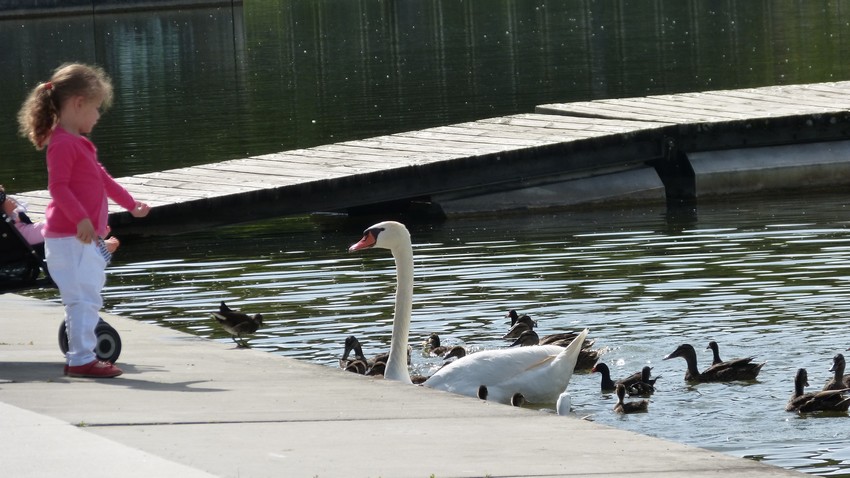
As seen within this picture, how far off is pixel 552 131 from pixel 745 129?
2801mm

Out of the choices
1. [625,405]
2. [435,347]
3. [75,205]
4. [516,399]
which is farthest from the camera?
[435,347]

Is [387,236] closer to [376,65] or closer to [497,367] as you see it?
[497,367]

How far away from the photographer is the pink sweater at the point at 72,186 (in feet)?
28.6

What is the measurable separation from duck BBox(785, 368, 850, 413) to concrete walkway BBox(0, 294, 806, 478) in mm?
2750

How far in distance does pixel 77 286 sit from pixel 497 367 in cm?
335

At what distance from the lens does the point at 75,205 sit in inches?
342

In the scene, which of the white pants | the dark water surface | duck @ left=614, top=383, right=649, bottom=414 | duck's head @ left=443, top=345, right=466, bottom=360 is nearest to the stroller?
the white pants

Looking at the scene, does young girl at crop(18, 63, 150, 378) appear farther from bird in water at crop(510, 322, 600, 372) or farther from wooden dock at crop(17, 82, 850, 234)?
wooden dock at crop(17, 82, 850, 234)

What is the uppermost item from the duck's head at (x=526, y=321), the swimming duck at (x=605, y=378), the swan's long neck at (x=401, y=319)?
the swan's long neck at (x=401, y=319)

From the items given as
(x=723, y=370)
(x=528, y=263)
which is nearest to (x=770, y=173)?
(x=528, y=263)

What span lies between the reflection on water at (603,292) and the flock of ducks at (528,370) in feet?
0.49

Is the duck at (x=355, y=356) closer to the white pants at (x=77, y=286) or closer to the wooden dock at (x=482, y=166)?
the white pants at (x=77, y=286)

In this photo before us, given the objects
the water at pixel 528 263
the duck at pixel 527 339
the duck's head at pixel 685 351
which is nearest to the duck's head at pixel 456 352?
the water at pixel 528 263

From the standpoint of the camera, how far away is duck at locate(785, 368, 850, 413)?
986 centimetres
